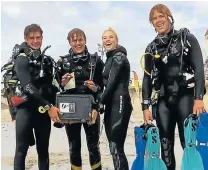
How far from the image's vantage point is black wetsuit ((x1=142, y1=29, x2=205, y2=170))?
4137 mm

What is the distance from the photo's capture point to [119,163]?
4535mm

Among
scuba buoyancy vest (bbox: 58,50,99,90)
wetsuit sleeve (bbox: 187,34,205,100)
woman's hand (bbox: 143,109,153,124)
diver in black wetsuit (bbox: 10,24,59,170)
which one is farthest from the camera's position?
scuba buoyancy vest (bbox: 58,50,99,90)

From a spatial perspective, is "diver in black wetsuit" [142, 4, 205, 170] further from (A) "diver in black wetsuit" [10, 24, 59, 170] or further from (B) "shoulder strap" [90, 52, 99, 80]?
(A) "diver in black wetsuit" [10, 24, 59, 170]

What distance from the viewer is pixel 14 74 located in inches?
184

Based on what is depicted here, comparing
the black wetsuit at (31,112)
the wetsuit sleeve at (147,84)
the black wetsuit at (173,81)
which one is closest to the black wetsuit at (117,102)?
the wetsuit sleeve at (147,84)

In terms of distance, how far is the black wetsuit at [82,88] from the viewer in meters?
4.86

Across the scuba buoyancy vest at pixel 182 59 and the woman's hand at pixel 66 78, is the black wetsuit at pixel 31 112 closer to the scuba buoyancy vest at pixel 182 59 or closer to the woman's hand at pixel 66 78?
the woman's hand at pixel 66 78

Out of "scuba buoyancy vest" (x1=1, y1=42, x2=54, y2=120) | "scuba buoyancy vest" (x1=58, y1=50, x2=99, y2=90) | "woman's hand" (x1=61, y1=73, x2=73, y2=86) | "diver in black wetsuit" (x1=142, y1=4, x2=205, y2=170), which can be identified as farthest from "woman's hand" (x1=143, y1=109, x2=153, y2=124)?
"scuba buoyancy vest" (x1=1, y1=42, x2=54, y2=120)

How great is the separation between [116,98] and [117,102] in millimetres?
48

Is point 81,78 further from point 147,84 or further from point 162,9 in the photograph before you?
point 162,9

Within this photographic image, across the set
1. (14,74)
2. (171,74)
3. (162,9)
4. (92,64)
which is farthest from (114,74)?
(14,74)

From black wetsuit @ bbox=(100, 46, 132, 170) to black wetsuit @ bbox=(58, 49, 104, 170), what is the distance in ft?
1.08

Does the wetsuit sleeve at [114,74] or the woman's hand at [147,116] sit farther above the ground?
the wetsuit sleeve at [114,74]

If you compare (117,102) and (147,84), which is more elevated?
(147,84)
